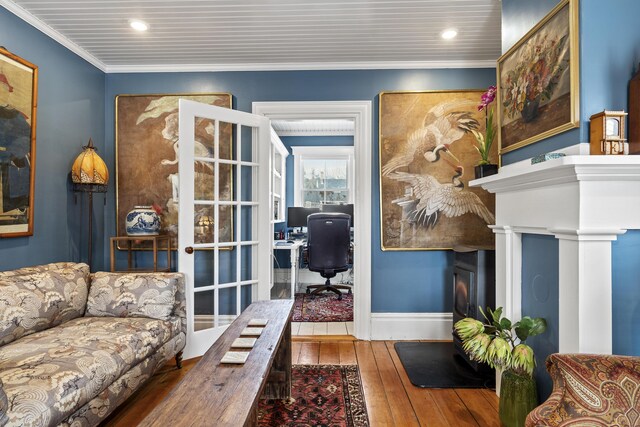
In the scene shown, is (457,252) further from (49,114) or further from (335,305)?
(49,114)

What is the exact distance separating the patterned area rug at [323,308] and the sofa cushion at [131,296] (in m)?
1.45

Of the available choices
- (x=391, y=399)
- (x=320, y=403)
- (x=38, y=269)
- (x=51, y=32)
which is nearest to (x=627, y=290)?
(x=391, y=399)

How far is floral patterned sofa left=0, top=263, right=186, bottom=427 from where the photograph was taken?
56.9 inches

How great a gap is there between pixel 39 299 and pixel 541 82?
2.98m

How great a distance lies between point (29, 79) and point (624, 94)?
346 cm

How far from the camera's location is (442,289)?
331cm

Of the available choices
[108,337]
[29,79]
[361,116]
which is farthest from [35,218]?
[361,116]

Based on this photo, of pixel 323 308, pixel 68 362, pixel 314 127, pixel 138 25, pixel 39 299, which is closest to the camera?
pixel 68 362

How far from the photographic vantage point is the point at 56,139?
2.76m

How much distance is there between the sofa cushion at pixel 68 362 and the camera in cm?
138

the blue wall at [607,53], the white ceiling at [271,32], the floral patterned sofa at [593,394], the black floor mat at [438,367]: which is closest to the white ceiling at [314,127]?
the white ceiling at [271,32]

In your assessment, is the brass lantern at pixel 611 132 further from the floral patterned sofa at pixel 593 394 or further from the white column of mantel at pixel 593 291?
the floral patterned sofa at pixel 593 394

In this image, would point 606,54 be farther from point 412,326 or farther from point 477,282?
point 412,326

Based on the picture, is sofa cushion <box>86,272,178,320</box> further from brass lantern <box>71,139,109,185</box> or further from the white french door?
brass lantern <box>71,139,109,185</box>
